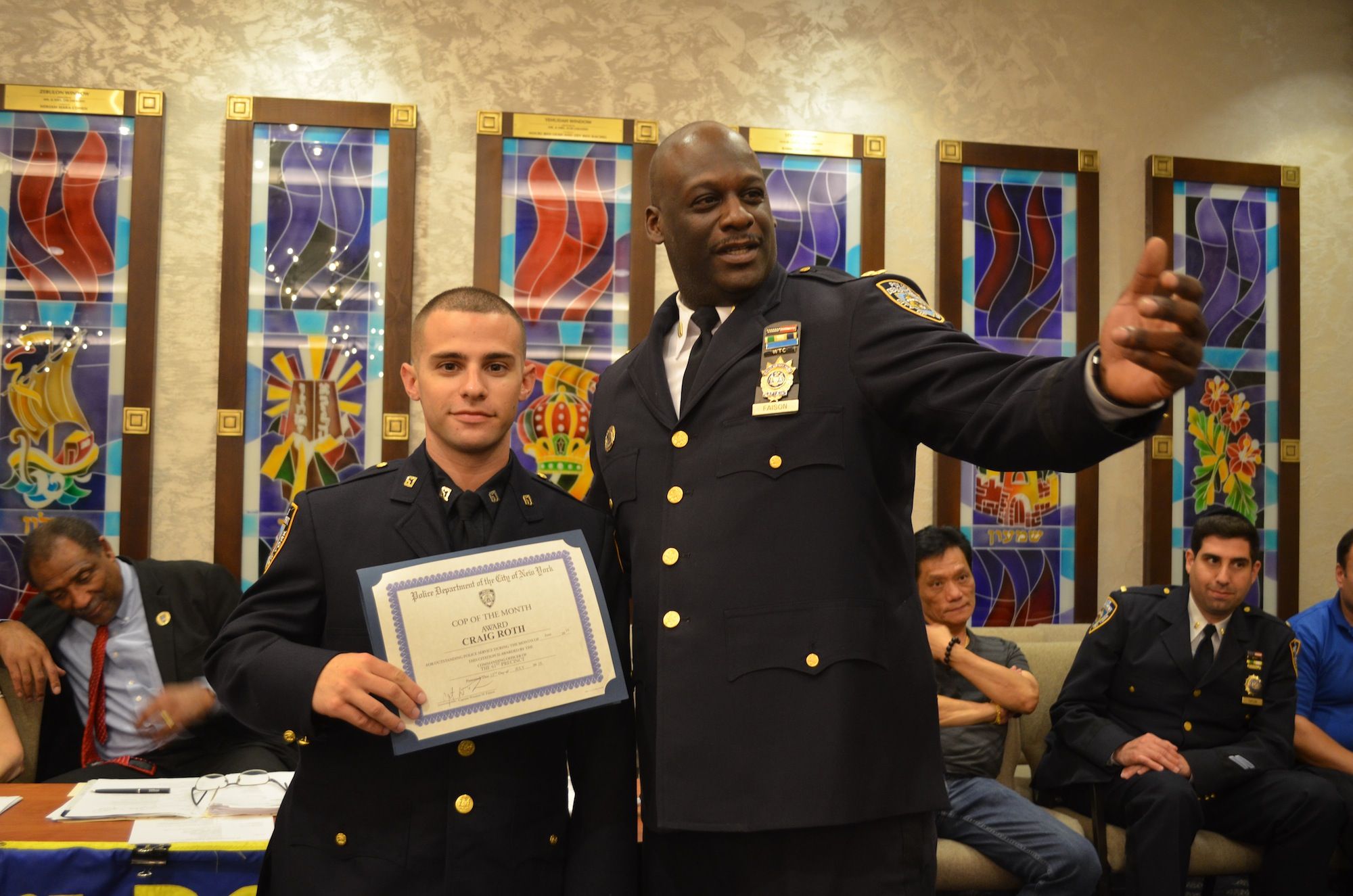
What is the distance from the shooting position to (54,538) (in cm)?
350

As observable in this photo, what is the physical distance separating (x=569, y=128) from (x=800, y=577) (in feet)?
10.2

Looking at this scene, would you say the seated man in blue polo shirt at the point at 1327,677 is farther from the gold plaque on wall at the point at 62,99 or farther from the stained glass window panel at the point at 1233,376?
the gold plaque on wall at the point at 62,99

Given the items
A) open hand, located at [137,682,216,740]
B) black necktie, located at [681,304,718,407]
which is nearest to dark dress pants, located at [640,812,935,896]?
black necktie, located at [681,304,718,407]

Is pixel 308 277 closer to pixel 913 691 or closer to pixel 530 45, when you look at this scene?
pixel 530 45

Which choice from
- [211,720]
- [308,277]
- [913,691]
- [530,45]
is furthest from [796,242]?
[913,691]

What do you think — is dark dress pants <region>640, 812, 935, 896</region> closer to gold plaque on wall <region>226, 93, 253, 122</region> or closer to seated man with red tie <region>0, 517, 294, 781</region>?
seated man with red tie <region>0, 517, 294, 781</region>

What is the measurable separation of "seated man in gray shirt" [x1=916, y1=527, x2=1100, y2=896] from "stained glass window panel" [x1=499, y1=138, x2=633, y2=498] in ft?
4.63

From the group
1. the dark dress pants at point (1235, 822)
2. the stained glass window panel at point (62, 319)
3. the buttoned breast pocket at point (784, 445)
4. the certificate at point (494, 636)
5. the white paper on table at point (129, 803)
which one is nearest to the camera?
the certificate at point (494, 636)

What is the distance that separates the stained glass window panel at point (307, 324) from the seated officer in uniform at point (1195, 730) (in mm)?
2709

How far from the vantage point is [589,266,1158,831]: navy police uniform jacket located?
1.50m

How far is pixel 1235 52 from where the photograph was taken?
477cm

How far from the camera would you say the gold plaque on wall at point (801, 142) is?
14.3 ft

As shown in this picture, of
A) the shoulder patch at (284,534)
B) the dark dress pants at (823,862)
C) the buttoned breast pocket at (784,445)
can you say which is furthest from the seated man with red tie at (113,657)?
the buttoned breast pocket at (784,445)

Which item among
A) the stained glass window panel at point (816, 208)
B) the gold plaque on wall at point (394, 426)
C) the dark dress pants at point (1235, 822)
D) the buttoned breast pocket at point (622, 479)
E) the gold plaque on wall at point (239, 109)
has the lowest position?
the dark dress pants at point (1235, 822)
